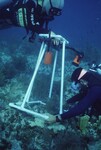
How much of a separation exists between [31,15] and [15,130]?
10.3ft

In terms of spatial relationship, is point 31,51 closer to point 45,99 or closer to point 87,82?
point 45,99

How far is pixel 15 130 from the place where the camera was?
5.72 meters

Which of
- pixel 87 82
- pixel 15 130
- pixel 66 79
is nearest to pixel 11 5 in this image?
pixel 87 82

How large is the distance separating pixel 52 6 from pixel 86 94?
8.64ft

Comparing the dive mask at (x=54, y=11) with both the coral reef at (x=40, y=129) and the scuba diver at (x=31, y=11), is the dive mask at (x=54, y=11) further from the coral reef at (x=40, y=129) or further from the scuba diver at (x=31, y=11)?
the coral reef at (x=40, y=129)

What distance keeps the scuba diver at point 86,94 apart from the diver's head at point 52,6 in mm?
1744

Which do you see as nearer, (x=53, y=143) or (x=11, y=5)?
(x=53, y=143)

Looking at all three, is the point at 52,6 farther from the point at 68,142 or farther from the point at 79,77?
the point at 68,142

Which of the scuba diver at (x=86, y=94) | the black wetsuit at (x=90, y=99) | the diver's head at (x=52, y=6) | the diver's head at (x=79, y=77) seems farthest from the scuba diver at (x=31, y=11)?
the black wetsuit at (x=90, y=99)

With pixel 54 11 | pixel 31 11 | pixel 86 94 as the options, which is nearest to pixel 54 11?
pixel 54 11

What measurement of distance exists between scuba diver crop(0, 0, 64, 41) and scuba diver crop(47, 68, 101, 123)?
175 centimetres

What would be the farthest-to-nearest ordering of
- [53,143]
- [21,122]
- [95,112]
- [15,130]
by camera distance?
[95,112] < [21,122] < [15,130] < [53,143]

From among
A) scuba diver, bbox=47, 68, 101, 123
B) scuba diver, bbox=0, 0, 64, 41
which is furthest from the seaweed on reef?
scuba diver, bbox=0, 0, 64, 41

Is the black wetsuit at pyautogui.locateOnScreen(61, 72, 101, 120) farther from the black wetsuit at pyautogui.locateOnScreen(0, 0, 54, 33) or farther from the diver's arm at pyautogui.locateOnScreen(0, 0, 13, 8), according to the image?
the diver's arm at pyautogui.locateOnScreen(0, 0, 13, 8)
